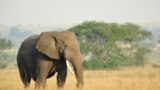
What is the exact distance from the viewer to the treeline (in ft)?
140

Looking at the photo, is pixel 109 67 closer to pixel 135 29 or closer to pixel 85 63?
pixel 85 63

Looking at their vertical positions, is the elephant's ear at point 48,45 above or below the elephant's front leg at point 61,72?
above

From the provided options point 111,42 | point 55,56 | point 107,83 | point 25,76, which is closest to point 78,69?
point 55,56

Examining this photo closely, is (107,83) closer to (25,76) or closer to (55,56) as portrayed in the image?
(25,76)

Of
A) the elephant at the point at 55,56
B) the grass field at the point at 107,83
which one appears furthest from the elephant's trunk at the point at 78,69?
the grass field at the point at 107,83

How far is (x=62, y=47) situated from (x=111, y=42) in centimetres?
3100

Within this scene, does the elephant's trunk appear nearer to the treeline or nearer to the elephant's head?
the elephant's head

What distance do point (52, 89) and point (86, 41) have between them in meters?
31.8

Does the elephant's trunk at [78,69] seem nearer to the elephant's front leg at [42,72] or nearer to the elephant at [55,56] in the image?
the elephant at [55,56]

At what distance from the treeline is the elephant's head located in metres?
26.1

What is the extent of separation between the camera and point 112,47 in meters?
42.8

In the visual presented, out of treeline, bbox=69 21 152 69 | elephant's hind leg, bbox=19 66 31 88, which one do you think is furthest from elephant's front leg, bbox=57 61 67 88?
treeline, bbox=69 21 152 69

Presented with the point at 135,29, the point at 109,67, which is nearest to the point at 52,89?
the point at 109,67

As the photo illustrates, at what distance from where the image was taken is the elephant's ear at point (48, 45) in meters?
13.2
